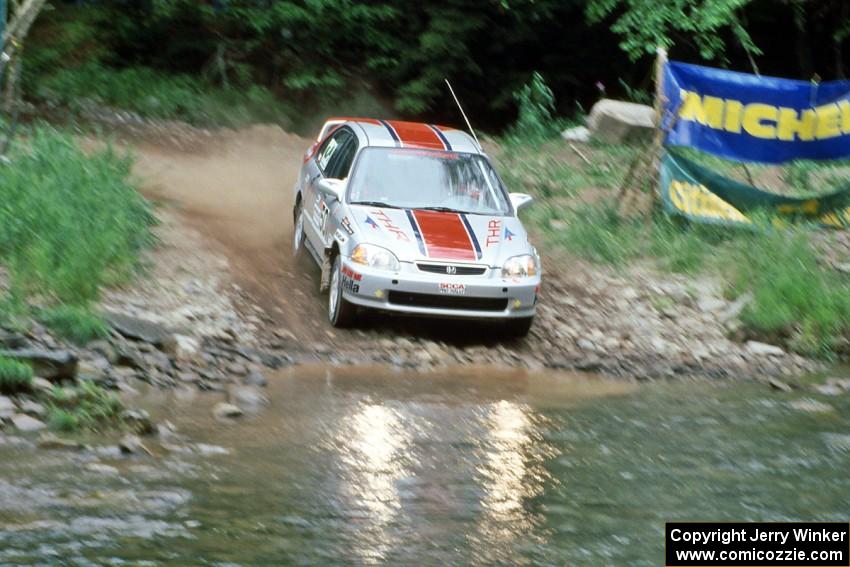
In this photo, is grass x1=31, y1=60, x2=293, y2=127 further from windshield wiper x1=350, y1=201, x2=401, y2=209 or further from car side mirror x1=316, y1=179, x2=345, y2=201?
windshield wiper x1=350, y1=201, x2=401, y2=209

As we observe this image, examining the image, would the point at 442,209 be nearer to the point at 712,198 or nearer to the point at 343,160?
the point at 343,160

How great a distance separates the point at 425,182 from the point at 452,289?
1.42 meters

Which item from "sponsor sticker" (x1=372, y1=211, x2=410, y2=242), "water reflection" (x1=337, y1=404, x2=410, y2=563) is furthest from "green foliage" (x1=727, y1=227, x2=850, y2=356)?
"water reflection" (x1=337, y1=404, x2=410, y2=563)

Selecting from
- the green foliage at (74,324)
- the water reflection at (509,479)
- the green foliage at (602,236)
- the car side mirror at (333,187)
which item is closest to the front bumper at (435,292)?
the car side mirror at (333,187)

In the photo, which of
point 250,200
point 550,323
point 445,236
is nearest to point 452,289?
point 445,236

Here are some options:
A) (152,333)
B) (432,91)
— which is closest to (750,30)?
(432,91)

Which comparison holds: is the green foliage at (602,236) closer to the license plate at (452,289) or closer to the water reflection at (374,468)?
the license plate at (452,289)

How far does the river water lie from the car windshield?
6.06 feet

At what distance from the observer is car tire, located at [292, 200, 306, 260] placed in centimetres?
1307

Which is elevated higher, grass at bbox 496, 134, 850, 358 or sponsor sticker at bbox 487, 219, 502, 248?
sponsor sticker at bbox 487, 219, 502, 248

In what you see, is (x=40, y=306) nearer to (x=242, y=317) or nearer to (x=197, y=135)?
(x=242, y=317)

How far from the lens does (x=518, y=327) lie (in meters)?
11.4

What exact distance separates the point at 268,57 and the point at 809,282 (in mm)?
12963

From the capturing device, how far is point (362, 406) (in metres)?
9.31
